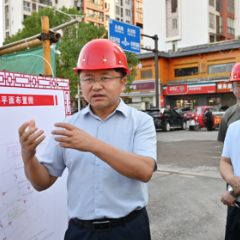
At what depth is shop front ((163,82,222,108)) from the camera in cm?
2781

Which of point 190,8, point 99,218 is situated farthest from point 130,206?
point 190,8

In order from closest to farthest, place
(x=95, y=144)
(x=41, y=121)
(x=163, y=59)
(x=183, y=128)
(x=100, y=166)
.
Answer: (x=95, y=144) → (x=100, y=166) → (x=41, y=121) → (x=183, y=128) → (x=163, y=59)

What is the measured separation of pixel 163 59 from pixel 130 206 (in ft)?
99.9

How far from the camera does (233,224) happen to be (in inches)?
80.6

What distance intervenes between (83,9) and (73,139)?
2031 inches

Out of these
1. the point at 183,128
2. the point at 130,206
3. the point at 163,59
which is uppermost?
the point at 163,59

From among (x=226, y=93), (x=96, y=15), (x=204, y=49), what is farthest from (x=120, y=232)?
(x=96, y=15)

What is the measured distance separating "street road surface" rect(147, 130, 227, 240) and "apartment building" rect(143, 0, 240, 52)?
93.6 feet

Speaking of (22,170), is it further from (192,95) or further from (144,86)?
(144,86)

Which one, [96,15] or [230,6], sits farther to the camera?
[96,15]

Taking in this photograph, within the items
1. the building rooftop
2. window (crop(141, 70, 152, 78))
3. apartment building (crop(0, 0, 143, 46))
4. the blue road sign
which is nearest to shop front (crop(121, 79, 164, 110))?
window (crop(141, 70, 152, 78))

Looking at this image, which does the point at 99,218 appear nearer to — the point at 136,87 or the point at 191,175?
the point at 191,175

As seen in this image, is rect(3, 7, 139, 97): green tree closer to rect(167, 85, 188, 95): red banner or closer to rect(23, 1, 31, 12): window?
rect(167, 85, 188, 95): red banner

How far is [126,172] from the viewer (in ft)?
4.51
